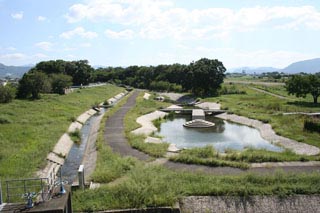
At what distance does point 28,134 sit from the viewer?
26906mm

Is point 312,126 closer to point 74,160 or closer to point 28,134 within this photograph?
point 74,160

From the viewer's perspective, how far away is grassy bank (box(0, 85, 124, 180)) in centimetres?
1936

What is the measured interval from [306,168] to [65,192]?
14.4 meters

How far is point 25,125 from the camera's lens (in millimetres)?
30750

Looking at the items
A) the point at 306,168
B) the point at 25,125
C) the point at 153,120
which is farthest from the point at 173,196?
the point at 153,120

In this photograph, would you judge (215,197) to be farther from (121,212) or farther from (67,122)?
(67,122)

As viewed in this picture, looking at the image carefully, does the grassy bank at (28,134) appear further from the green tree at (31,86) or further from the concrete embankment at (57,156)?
the green tree at (31,86)

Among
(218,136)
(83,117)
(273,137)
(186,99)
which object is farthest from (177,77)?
(273,137)

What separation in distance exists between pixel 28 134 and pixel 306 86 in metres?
43.5

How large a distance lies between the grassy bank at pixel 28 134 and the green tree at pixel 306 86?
3621cm

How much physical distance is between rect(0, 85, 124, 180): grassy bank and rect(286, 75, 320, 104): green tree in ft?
119

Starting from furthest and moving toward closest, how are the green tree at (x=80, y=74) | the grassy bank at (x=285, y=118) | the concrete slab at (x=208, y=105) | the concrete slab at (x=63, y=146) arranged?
the green tree at (x=80, y=74) → the concrete slab at (x=208, y=105) → the grassy bank at (x=285, y=118) → the concrete slab at (x=63, y=146)

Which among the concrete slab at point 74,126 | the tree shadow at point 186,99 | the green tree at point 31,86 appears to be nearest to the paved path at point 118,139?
the concrete slab at point 74,126

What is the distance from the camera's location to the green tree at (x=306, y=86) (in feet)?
164
